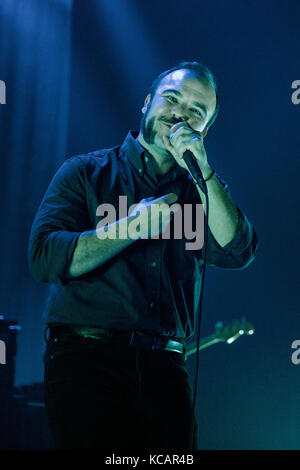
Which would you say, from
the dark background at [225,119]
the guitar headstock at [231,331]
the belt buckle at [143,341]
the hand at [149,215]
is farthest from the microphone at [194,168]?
the dark background at [225,119]

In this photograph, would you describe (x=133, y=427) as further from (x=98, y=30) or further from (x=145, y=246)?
(x=98, y=30)

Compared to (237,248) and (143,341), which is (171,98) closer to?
(237,248)

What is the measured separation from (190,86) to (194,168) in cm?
38

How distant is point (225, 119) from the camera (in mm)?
4215

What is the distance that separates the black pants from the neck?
608 mm

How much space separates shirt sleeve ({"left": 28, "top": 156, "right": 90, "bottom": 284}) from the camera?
1323 mm

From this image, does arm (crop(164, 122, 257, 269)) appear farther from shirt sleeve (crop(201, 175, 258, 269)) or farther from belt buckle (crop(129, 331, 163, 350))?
belt buckle (crop(129, 331, 163, 350))

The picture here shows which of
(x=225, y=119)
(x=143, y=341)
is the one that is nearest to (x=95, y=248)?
(x=143, y=341)

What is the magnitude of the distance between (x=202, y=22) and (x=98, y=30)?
3.57 feet

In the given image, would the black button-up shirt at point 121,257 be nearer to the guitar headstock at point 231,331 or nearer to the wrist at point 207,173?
the wrist at point 207,173

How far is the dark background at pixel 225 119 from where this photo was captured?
391 cm

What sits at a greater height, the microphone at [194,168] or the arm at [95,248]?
the microphone at [194,168]

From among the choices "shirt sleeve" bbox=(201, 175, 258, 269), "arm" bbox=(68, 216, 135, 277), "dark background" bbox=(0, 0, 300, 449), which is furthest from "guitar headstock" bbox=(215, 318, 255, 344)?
"arm" bbox=(68, 216, 135, 277)

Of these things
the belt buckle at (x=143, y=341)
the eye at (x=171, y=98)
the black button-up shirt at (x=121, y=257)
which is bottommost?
the belt buckle at (x=143, y=341)
